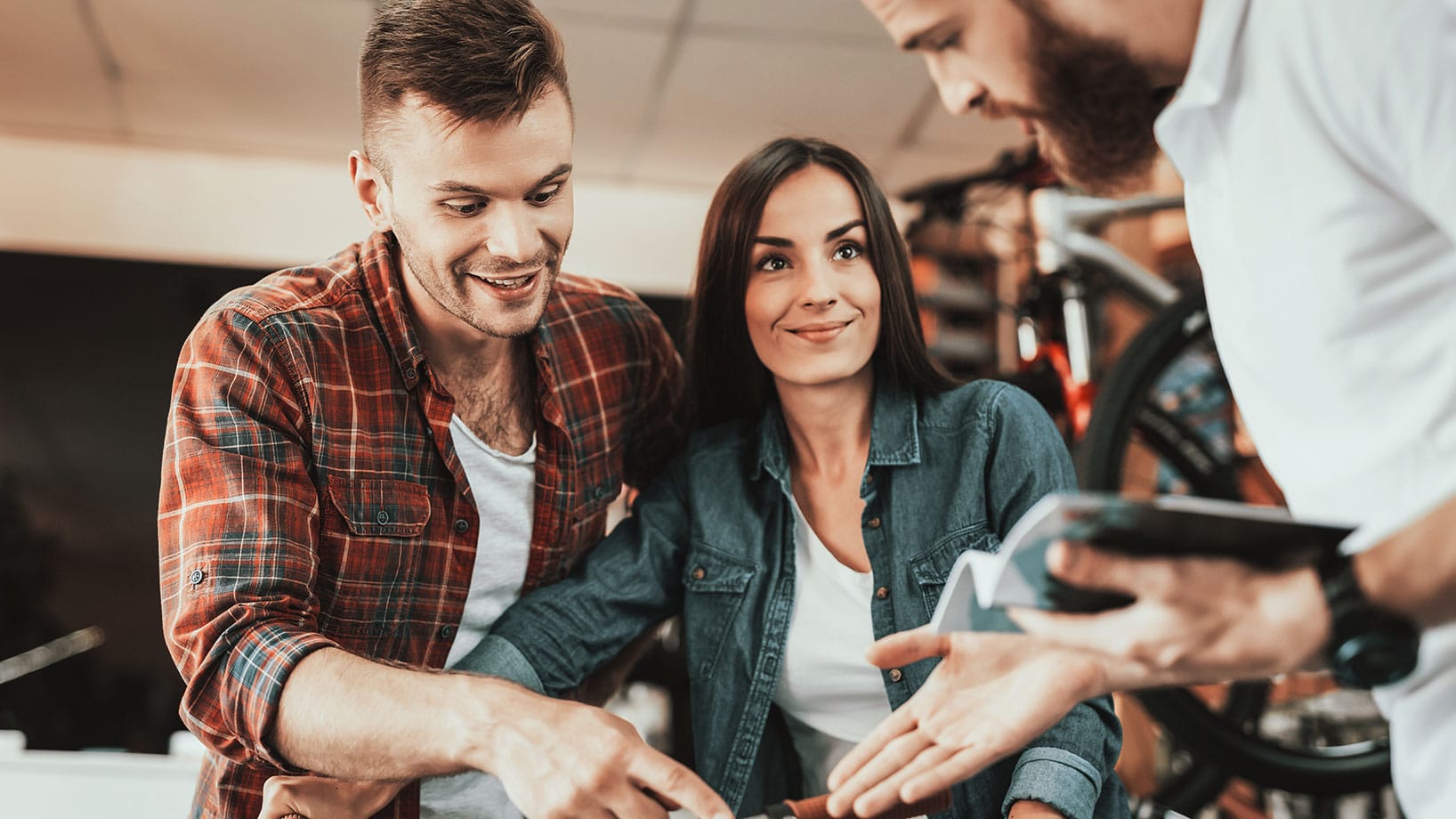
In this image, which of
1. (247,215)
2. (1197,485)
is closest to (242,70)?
(247,215)

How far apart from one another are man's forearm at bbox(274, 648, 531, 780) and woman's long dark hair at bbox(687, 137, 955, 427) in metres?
0.63

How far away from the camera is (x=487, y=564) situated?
1390 millimetres

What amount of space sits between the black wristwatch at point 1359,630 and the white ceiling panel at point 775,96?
2.62 metres

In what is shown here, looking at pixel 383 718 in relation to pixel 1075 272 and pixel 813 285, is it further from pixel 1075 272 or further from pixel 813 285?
pixel 1075 272

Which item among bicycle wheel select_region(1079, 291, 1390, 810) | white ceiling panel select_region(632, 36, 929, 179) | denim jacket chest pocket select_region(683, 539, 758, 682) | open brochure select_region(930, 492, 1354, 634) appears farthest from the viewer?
white ceiling panel select_region(632, 36, 929, 179)

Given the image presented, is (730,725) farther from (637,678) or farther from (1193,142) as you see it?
(637,678)

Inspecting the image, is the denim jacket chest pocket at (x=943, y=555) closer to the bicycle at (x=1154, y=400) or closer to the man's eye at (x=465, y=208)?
the man's eye at (x=465, y=208)

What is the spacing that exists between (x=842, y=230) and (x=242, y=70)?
2600 mm

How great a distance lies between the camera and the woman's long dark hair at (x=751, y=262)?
4.74 ft

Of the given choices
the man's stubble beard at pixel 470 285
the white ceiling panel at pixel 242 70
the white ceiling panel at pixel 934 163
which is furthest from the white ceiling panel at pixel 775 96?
the man's stubble beard at pixel 470 285

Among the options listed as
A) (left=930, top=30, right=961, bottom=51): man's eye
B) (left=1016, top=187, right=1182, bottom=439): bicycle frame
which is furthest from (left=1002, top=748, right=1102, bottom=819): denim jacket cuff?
(left=1016, top=187, right=1182, bottom=439): bicycle frame

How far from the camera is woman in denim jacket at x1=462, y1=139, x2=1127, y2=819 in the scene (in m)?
1.32

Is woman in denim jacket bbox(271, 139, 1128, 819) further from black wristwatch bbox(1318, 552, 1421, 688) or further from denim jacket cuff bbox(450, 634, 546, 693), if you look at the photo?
black wristwatch bbox(1318, 552, 1421, 688)

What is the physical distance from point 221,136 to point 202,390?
310 centimetres
